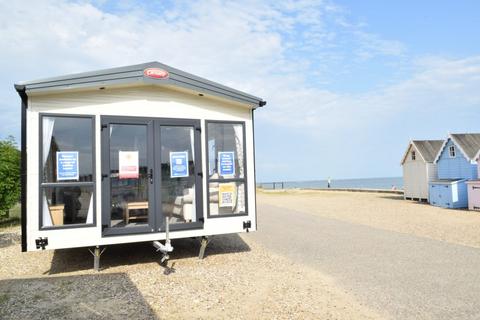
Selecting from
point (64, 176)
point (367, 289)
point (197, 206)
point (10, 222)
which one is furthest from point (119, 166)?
A: point (10, 222)

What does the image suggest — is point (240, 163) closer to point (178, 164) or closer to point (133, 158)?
point (178, 164)

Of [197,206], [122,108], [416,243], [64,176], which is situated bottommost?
[416,243]

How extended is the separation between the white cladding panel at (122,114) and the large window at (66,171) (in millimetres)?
110

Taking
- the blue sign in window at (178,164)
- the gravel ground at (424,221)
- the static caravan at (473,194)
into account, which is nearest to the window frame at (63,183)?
the blue sign in window at (178,164)

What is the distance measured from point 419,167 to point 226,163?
52.9 feet

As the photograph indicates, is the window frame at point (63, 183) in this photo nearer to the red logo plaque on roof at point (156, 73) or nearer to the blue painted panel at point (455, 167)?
the red logo plaque on roof at point (156, 73)

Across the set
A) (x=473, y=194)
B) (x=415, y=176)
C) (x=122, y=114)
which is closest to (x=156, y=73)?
(x=122, y=114)

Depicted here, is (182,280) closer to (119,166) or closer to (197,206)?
(197,206)

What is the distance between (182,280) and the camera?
6.28 metres

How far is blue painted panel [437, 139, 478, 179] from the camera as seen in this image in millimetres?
17719

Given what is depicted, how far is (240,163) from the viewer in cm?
824

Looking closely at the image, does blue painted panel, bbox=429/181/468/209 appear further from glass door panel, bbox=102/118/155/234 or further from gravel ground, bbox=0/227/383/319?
glass door panel, bbox=102/118/155/234

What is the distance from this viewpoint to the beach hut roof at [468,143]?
17.6m

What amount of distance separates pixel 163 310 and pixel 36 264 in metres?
4.27
